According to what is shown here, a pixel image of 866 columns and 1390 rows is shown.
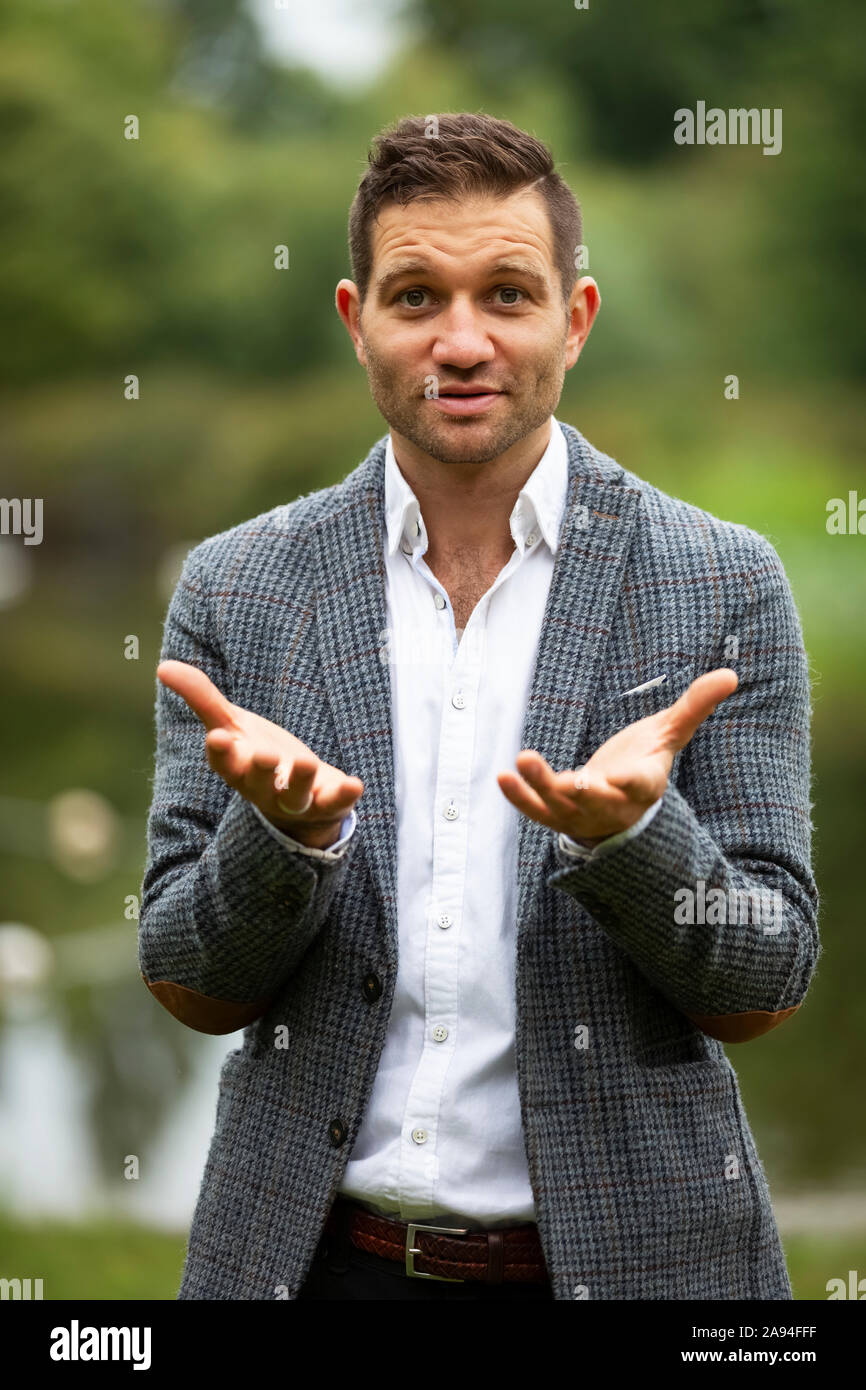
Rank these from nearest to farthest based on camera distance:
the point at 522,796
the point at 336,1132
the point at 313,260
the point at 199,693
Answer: the point at 522,796 < the point at 199,693 < the point at 336,1132 < the point at 313,260

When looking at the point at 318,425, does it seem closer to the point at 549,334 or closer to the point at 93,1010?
the point at 93,1010

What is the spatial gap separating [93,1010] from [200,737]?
4324 mm

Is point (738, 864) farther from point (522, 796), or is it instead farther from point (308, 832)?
point (308, 832)

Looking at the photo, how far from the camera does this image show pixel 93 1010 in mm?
6117

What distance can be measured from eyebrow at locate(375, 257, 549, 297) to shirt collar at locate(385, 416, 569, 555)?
200mm

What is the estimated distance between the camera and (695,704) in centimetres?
171

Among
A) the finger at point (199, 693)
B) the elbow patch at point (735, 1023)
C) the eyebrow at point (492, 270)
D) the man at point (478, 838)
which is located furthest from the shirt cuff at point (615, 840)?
the eyebrow at point (492, 270)

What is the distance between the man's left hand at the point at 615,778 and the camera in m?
1.66

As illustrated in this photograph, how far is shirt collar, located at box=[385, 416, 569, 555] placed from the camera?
80.9 inches

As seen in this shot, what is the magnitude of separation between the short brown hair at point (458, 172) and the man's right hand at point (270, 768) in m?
0.59

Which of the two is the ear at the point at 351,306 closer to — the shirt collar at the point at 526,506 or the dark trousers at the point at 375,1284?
the shirt collar at the point at 526,506

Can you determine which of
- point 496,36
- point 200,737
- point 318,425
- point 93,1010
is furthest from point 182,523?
point 200,737

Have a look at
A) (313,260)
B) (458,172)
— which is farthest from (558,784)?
(313,260)

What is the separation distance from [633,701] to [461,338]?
1.42ft
